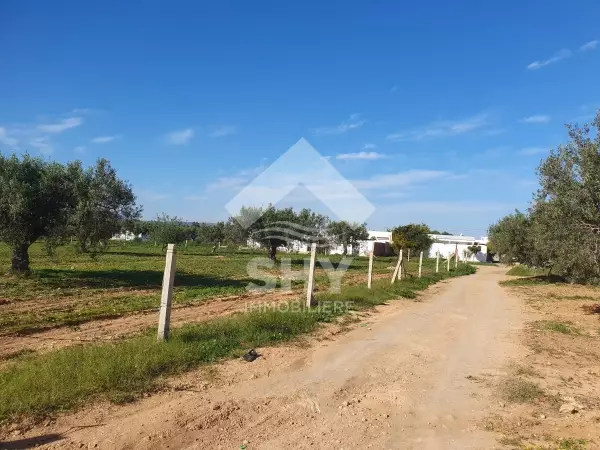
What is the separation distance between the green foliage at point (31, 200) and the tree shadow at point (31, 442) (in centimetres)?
1471

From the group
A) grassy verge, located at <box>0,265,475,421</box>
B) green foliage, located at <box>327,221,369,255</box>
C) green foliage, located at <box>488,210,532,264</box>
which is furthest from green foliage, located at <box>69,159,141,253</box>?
green foliage, located at <box>327,221,369,255</box>

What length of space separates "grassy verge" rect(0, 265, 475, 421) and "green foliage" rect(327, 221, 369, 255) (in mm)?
49794

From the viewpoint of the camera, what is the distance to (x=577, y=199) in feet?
43.8

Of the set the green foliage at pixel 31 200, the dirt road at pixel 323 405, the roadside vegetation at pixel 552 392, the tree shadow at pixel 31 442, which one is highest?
the green foliage at pixel 31 200

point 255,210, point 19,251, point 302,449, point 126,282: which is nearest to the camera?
point 302,449

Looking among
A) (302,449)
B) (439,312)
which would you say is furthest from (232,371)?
(439,312)

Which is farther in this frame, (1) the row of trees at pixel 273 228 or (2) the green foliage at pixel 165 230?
(2) the green foliage at pixel 165 230

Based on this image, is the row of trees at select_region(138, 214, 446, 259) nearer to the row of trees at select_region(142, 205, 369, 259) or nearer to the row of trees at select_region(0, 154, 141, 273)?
the row of trees at select_region(142, 205, 369, 259)

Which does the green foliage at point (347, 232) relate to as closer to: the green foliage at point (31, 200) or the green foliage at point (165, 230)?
the green foliage at point (165, 230)

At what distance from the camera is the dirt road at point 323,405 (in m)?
4.64

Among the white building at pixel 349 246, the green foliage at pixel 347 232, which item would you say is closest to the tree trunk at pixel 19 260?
the white building at pixel 349 246

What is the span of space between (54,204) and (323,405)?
16777mm

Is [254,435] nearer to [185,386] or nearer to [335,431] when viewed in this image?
[335,431]

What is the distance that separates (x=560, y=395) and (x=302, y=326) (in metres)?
5.40
